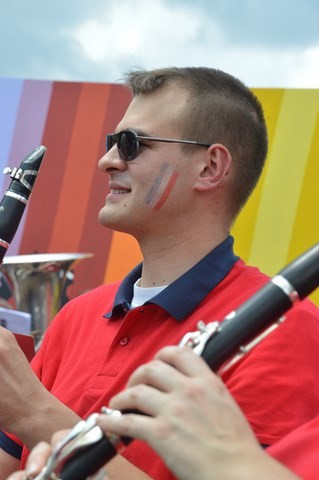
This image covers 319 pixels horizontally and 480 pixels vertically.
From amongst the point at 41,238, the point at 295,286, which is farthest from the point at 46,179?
the point at 295,286

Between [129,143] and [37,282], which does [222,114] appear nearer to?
[129,143]

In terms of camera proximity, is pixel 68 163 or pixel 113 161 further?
pixel 68 163

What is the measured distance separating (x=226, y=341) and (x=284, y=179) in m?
3.40

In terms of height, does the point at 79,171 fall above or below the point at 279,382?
above

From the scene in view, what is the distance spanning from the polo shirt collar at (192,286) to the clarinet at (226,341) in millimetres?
668

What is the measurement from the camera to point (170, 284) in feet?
7.00

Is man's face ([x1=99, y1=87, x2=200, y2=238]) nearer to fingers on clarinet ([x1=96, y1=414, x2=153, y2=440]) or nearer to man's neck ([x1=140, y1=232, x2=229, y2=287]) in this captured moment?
man's neck ([x1=140, y1=232, x2=229, y2=287])

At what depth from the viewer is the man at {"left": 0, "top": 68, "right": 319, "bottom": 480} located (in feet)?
5.88

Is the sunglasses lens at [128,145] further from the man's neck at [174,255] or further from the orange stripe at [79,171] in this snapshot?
the orange stripe at [79,171]

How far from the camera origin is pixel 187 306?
2049 mm

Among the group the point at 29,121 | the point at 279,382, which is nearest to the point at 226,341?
the point at 279,382

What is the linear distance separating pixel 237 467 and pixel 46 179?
5.09 meters

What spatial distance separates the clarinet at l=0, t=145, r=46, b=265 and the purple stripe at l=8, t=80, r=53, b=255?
387cm

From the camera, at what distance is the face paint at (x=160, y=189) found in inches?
87.0
